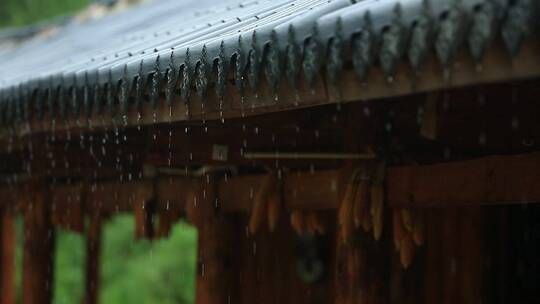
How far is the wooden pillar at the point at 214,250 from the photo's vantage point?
5.32 meters

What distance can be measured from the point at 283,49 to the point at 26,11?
16.9 meters

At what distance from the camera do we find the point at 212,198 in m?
5.35

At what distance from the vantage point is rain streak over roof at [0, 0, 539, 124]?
234cm

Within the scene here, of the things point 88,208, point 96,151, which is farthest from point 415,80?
point 88,208

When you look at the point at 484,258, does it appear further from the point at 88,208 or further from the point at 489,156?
the point at 88,208

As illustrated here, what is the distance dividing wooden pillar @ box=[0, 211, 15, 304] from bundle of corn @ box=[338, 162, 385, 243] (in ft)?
24.6

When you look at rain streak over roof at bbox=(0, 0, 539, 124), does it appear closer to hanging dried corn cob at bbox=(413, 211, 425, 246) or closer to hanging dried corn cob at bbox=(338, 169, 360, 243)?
hanging dried corn cob at bbox=(338, 169, 360, 243)

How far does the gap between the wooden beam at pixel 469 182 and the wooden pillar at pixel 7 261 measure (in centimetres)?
772

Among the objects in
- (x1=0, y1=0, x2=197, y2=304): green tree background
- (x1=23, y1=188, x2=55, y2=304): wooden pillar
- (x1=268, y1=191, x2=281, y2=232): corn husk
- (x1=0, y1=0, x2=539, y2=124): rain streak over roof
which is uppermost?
(x1=0, y1=0, x2=539, y2=124): rain streak over roof

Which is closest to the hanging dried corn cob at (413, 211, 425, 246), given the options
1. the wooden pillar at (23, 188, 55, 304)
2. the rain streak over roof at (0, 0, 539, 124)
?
the rain streak over roof at (0, 0, 539, 124)

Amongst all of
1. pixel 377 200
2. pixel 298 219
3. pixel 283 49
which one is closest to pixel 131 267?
pixel 298 219

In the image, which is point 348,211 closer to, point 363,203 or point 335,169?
point 363,203

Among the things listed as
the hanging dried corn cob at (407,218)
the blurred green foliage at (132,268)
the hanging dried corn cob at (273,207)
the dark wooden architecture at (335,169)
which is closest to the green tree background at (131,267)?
the blurred green foliage at (132,268)

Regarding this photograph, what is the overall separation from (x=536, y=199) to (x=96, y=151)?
10.2ft
